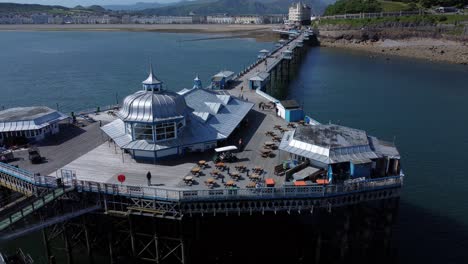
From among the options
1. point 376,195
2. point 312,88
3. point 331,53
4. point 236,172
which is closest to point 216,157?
point 236,172

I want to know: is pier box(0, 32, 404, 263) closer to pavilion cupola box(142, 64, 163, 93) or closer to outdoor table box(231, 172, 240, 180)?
outdoor table box(231, 172, 240, 180)

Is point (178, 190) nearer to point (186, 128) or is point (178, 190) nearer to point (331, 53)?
point (186, 128)

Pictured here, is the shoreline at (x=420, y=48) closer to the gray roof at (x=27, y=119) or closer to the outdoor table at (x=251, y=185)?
the outdoor table at (x=251, y=185)

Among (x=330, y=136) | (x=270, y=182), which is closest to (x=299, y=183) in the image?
(x=270, y=182)

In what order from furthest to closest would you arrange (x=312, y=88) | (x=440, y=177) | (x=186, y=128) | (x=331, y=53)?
(x=331, y=53), (x=312, y=88), (x=440, y=177), (x=186, y=128)

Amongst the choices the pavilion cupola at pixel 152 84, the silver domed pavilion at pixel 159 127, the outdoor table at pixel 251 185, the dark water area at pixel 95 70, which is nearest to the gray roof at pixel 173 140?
the silver domed pavilion at pixel 159 127

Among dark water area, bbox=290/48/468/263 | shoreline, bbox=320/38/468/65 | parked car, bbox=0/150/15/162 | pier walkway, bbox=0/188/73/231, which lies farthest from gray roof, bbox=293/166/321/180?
shoreline, bbox=320/38/468/65
